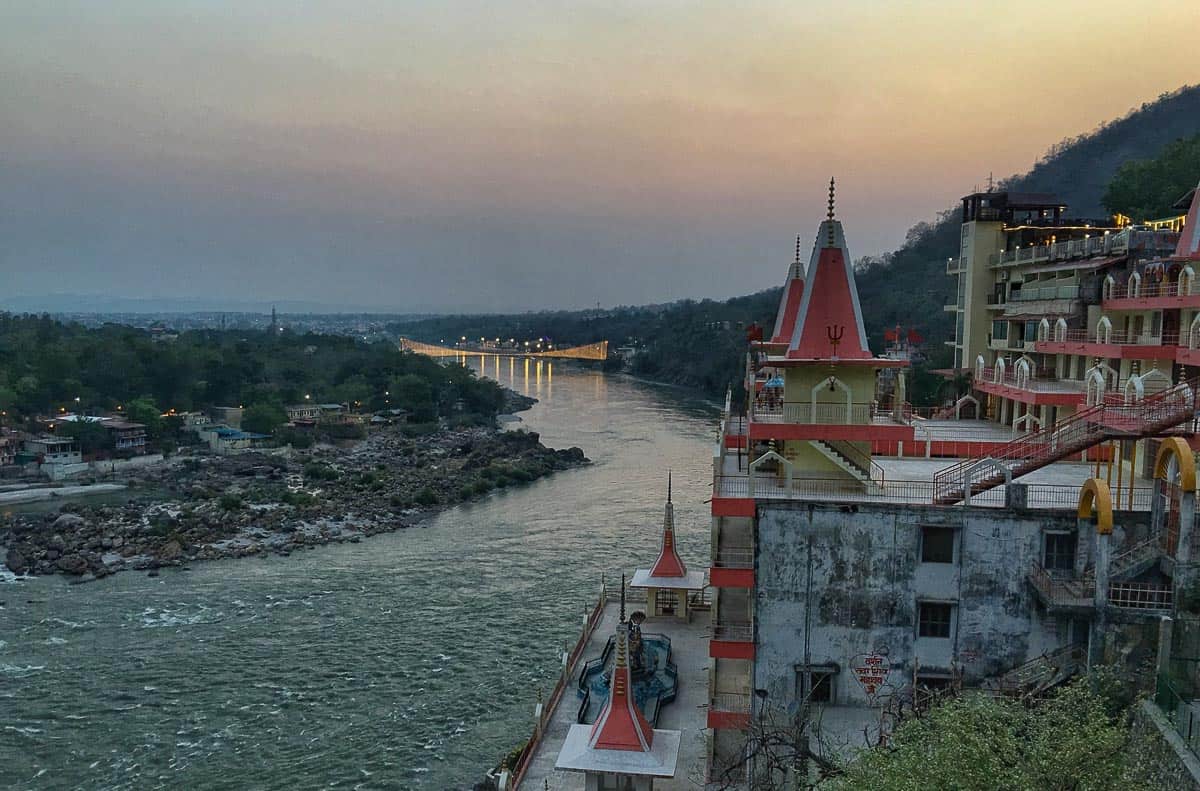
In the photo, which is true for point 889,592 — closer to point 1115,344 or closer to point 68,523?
point 1115,344

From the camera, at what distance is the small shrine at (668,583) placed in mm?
21078

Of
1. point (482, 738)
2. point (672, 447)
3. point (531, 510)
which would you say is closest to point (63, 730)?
point (482, 738)

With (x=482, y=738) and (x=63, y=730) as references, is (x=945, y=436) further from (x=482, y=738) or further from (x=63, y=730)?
(x=63, y=730)

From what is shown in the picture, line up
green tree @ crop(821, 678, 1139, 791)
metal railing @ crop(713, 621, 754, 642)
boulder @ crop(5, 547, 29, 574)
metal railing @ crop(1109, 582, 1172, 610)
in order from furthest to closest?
boulder @ crop(5, 547, 29, 574), metal railing @ crop(713, 621, 754, 642), metal railing @ crop(1109, 582, 1172, 610), green tree @ crop(821, 678, 1139, 791)

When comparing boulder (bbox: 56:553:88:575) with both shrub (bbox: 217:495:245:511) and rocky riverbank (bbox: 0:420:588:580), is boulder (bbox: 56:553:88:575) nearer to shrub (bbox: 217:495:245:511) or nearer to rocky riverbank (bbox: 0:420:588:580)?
rocky riverbank (bbox: 0:420:588:580)

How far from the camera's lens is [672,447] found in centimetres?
5966

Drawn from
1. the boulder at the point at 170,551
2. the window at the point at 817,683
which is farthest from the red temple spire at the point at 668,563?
the boulder at the point at 170,551

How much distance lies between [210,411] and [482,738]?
5331 centimetres

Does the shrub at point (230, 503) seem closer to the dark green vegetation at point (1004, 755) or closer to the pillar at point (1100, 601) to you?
the dark green vegetation at point (1004, 755)

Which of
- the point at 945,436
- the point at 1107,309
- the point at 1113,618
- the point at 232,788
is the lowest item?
the point at 232,788

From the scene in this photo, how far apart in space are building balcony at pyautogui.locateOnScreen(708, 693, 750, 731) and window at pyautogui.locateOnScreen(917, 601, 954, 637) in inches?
115

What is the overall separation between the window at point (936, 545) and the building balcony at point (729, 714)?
11.9 ft

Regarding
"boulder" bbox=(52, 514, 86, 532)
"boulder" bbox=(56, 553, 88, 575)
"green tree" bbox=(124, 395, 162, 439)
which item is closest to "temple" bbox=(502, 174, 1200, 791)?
"boulder" bbox=(56, 553, 88, 575)

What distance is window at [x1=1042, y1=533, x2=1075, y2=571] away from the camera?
13.6 metres
